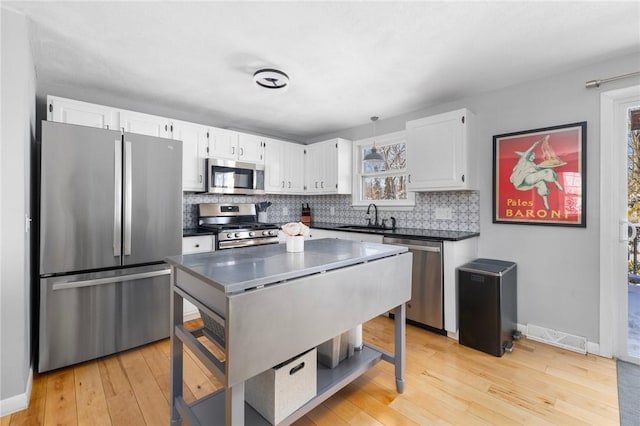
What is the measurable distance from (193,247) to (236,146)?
1402 mm

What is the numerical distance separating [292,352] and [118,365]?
188cm

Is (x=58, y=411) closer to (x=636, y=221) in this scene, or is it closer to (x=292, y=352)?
(x=292, y=352)

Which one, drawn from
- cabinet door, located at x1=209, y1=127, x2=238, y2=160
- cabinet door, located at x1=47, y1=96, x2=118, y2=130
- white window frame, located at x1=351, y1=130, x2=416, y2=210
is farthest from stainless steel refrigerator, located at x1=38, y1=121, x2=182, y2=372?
white window frame, located at x1=351, y1=130, x2=416, y2=210

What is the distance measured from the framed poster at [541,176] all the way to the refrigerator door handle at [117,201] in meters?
3.43

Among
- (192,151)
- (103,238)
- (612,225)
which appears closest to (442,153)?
(612,225)

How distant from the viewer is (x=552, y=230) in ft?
8.64

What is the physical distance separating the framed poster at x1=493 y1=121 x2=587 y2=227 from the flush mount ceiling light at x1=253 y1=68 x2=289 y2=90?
214 centimetres

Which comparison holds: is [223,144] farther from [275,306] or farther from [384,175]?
[275,306]

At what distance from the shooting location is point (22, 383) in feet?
5.89

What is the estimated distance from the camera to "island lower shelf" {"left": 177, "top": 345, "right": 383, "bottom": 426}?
146 cm

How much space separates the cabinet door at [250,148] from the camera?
378 cm

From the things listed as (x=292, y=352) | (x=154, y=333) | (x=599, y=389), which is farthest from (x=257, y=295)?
(x=599, y=389)

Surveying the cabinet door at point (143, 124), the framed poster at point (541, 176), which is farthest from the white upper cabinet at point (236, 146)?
the framed poster at point (541, 176)

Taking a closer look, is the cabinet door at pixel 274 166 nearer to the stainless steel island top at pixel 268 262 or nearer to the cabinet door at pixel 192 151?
the cabinet door at pixel 192 151
